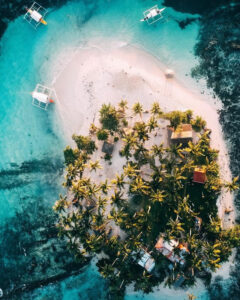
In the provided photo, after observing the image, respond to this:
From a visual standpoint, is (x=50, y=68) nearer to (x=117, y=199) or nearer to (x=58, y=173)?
(x=58, y=173)

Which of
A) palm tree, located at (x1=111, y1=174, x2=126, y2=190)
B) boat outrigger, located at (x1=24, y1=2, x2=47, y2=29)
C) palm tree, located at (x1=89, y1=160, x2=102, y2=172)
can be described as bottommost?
palm tree, located at (x1=111, y1=174, x2=126, y2=190)

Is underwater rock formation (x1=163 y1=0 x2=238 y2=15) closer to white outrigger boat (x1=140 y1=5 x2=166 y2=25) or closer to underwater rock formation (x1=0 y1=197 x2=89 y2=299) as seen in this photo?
white outrigger boat (x1=140 y1=5 x2=166 y2=25)

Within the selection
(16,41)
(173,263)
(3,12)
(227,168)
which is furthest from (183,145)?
(3,12)

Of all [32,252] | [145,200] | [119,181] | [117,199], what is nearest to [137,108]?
[119,181]

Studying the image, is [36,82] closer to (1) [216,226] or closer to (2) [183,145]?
(2) [183,145]

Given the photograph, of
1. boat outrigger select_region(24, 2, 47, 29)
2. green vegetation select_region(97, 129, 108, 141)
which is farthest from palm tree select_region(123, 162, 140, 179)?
boat outrigger select_region(24, 2, 47, 29)

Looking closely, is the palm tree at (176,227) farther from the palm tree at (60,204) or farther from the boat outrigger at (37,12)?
the boat outrigger at (37,12)

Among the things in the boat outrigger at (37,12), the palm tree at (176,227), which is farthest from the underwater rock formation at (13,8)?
the palm tree at (176,227)
